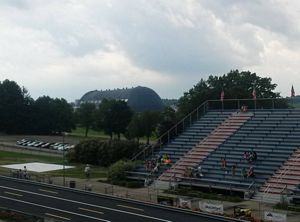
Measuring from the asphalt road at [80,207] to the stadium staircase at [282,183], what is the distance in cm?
679

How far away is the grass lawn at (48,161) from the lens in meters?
Answer: 55.7

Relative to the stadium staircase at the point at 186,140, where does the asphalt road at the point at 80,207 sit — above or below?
below

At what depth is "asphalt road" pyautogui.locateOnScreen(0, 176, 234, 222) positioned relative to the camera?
33.4 m

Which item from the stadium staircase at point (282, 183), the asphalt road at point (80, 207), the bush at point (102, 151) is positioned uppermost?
the bush at point (102, 151)

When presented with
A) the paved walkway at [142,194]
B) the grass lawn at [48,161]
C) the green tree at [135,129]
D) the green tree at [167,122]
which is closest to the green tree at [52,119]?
the green tree at [135,129]

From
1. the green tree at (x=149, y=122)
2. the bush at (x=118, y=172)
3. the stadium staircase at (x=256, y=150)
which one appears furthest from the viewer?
the green tree at (x=149, y=122)

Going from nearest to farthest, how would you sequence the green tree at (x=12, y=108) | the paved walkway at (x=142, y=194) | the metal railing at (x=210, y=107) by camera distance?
the paved walkway at (x=142, y=194) → the metal railing at (x=210, y=107) → the green tree at (x=12, y=108)

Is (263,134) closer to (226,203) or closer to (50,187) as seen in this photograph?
(226,203)

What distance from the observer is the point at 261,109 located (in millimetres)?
54312

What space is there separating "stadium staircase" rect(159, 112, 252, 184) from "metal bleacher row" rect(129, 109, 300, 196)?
0.52 meters

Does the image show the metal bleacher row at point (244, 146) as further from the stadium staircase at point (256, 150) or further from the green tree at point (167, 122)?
the green tree at point (167, 122)

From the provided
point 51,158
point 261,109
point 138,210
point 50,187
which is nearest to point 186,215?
point 138,210

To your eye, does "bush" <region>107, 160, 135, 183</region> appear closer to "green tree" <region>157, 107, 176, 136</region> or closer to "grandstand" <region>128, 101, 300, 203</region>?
"grandstand" <region>128, 101, 300, 203</region>

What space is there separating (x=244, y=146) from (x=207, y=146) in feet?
12.6
